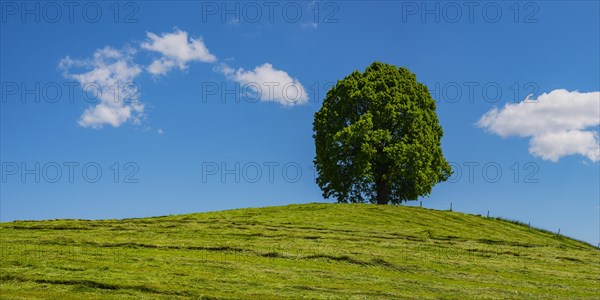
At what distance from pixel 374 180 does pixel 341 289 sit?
35.1 meters

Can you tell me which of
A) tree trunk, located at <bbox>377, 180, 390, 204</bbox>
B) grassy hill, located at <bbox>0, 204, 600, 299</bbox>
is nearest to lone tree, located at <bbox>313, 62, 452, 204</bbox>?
tree trunk, located at <bbox>377, 180, 390, 204</bbox>

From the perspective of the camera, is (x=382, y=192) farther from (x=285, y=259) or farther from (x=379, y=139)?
(x=285, y=259)

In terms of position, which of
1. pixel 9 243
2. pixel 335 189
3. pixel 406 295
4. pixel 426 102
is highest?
pixel 426 102

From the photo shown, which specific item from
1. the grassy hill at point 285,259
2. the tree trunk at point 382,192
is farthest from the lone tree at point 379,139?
the grassy hill at point 285,259

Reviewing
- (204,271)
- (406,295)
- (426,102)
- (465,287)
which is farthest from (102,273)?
(426,102)

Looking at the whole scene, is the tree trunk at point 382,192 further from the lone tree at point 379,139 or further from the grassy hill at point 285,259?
the grassy hill at point 285,259

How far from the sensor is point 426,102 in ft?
193

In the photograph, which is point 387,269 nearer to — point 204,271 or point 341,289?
point 341,289

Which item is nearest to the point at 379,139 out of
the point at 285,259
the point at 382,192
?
the point at 382,192

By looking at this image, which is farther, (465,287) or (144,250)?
(144,250)

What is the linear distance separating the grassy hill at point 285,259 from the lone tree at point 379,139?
9.06m

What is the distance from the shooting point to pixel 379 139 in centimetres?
5303

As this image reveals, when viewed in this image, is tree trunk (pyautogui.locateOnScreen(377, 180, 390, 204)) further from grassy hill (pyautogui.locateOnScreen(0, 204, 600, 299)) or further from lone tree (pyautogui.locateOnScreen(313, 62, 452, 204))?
grassy hill (pyautogui.locateOnScreen(0, 204, 600, 299))

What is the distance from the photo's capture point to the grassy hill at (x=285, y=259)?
20266 mm
